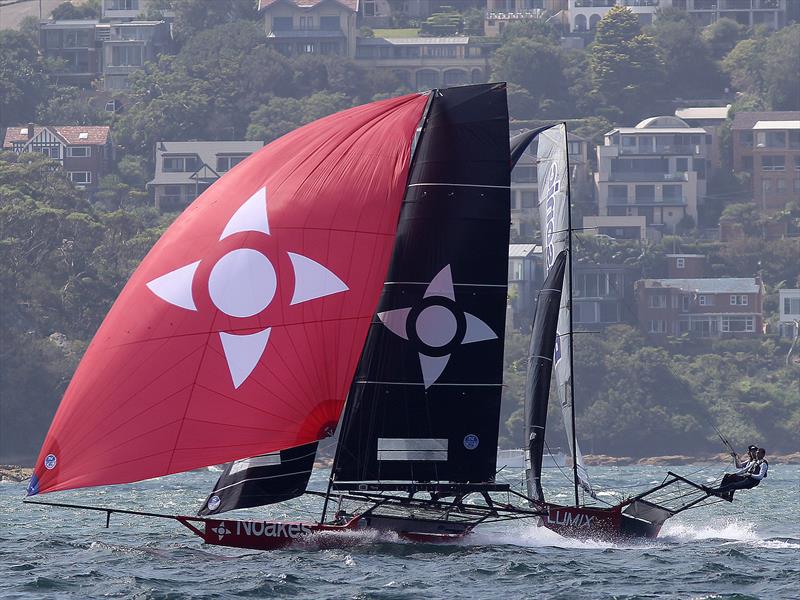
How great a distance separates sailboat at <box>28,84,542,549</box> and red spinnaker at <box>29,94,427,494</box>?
0.8 inches

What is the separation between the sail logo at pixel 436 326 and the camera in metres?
21.1

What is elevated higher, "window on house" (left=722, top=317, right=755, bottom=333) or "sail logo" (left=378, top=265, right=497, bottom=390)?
"sail logo" (left=378, top=265, right=497, bottom=390)

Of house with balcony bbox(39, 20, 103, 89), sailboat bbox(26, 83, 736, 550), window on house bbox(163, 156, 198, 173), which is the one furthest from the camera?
house with balcony bbox(39, 20, 103, 89)

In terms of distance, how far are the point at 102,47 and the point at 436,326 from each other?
11287 cm

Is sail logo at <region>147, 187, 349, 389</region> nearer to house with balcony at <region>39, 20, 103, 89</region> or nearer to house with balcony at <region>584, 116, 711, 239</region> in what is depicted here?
house with balcony at <region>584, 116, 711, 239</region>

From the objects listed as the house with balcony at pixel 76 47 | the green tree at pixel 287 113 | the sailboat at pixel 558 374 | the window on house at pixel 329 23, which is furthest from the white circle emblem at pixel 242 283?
the window on house at pixel 329 23

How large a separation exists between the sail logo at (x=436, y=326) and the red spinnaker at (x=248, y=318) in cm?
41

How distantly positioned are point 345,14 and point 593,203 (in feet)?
106

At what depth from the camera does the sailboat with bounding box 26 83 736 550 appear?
19.9m

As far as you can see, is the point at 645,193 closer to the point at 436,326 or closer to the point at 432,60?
the point at 432,60

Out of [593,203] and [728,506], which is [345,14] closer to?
[593,203]

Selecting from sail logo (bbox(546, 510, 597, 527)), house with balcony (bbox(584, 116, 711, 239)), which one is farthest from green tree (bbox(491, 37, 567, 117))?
sail logo (bbox(546, 510, 597, 527))

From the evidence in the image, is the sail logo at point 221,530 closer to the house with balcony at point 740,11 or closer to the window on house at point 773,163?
the window on house at point 773,163

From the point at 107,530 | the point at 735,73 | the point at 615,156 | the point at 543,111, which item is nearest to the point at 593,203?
the point at 615,156
